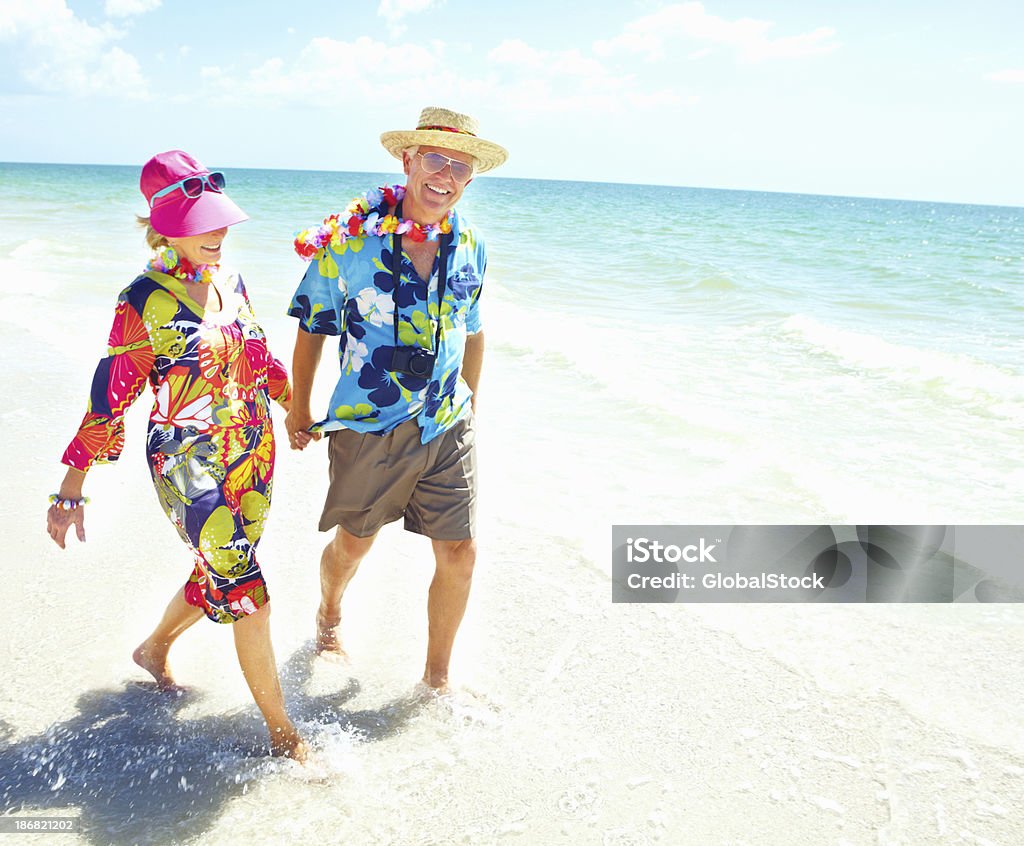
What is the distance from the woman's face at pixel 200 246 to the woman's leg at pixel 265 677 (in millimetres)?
1075

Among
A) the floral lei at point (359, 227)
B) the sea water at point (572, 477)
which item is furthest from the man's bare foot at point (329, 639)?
the floral lei at point (359, 227)

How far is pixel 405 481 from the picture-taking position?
9.73ft

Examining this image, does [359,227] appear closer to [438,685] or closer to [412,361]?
[412,361]

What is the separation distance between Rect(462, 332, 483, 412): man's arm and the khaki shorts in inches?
10.6

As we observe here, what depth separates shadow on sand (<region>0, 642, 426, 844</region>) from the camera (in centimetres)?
261

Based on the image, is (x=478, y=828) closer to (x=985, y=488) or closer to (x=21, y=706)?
(x=21, y=706)

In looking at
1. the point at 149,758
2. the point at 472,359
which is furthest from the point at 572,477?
the point at 149,758

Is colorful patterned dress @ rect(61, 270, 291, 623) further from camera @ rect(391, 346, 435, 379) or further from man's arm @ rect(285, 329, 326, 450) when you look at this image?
camera @ rect(391, 346, 435, 379)

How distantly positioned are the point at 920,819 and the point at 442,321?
2.24 metres

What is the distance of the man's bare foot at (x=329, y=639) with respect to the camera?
3.48 m

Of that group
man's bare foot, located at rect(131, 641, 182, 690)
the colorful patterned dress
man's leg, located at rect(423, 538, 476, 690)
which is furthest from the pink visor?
man's bare foot, located at rect(131, 641, 182, 690)

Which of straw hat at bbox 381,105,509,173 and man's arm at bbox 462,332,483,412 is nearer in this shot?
straw hat at bbox 381,105,509,173

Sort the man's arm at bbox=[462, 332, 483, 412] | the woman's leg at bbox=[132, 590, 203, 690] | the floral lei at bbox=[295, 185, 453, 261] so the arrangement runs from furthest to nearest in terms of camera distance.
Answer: the man's arm at bbox=[462, 332, 483, 412] → the woman's leg at bbox=[132, 590, 203, 690] → the floral lei at bbox=[295, 185, 453, 261]

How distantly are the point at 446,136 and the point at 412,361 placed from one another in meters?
0.74
